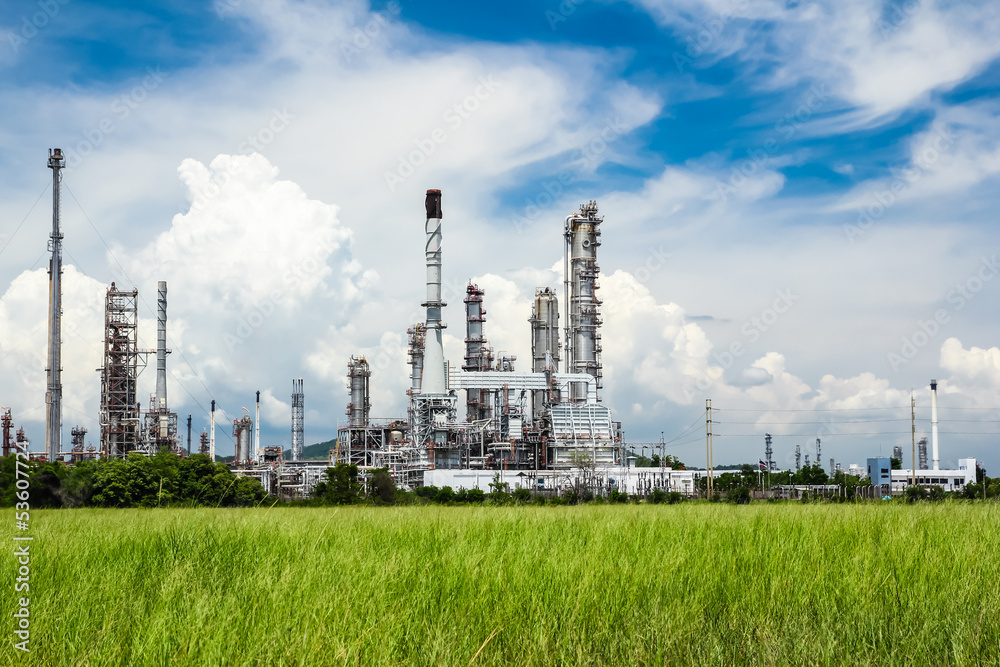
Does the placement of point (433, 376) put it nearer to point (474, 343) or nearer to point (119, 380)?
point (474, 343)

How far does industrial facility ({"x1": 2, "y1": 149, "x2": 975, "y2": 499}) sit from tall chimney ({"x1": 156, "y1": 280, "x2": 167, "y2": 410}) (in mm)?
95

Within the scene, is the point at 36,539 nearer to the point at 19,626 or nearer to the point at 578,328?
the point at 19,626

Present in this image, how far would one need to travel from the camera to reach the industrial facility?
68875 millimetres

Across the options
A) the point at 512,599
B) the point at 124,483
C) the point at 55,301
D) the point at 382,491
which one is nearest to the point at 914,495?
the point at 382,491

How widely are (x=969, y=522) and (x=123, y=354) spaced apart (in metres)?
69.5

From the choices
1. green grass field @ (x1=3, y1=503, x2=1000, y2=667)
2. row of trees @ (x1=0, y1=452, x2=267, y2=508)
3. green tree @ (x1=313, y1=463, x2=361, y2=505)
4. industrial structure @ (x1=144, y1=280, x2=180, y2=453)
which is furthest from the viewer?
industrial structure @ (x1=144, y1=280, x2=180, y2=453)

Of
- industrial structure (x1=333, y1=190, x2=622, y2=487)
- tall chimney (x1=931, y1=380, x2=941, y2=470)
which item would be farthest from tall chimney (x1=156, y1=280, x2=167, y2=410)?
tall chimney (x1=931, y1=380, x2=941, y2=470)

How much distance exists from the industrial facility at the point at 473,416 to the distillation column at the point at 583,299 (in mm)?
120

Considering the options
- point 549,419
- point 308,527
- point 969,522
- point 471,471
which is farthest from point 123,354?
point 969,522

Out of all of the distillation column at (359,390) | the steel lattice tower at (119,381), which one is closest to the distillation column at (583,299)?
the distillation column at (359,390)

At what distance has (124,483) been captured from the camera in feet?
109

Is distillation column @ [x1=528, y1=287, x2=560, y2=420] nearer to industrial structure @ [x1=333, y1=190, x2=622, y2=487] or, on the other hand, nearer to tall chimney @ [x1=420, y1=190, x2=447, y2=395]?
industrial structure @ [x1=333, y1=190, x2=622, y2=487]

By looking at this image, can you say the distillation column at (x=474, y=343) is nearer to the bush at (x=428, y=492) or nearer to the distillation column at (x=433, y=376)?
the distillation column at (x=433, y=376)

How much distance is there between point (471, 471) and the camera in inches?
2790
